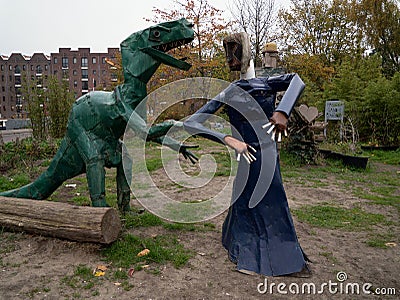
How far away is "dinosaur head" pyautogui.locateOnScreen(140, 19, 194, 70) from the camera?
3.79 metres

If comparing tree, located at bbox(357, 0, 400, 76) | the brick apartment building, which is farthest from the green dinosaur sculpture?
the brick apartment building

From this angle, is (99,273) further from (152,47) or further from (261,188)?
(152,47)

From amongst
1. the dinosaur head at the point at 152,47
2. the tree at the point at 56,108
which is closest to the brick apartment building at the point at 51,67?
the tree at the point at 56,108

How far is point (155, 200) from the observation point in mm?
6191

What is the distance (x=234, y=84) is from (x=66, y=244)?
97.9 inches

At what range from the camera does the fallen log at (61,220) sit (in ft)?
12.3

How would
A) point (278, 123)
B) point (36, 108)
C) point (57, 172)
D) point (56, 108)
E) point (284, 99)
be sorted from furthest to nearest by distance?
point (56, 108), point (36, 108), point (57, 172), point (284, 99), point (278, 123)

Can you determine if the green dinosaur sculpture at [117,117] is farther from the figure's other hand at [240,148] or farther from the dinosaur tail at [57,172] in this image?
the figure's other hand at [240,148]

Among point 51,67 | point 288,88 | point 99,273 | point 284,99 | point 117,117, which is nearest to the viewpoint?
point 284,99

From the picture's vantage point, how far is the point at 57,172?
14.6 feet

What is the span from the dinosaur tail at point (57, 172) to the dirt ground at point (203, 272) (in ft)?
1.69

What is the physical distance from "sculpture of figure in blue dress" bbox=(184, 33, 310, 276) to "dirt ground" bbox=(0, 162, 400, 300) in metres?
0.15

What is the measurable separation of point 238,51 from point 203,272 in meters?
2.02

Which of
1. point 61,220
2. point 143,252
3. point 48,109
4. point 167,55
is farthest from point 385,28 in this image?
point 61,220
